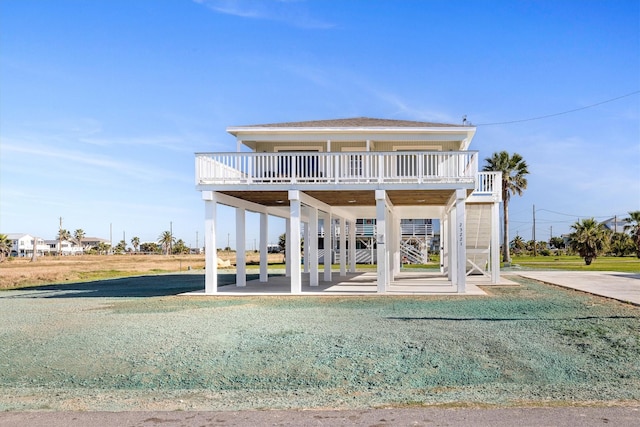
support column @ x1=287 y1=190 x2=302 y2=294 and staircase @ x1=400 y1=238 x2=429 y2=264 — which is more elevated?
support column @ x1=287 y1=190 x2=302 y2=294

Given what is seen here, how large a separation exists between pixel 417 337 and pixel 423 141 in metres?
12.1

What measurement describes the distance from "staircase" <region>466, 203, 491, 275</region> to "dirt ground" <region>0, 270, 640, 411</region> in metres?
8.31

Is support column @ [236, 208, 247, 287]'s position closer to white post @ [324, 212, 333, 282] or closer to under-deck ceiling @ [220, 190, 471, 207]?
under-deck ceiling @ [220, 190, 471, 207]

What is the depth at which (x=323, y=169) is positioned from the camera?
18625 millimetres

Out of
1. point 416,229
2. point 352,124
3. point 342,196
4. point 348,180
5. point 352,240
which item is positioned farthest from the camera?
point 416,229

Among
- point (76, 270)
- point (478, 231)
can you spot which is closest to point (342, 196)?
point (478, 231)

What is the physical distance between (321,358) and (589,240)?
44009 millimetres

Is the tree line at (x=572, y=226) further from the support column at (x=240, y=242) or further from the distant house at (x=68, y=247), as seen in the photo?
the distant house at (x=68, y=247)

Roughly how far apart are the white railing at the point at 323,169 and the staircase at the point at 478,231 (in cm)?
406

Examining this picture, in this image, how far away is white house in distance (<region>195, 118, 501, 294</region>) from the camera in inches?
707

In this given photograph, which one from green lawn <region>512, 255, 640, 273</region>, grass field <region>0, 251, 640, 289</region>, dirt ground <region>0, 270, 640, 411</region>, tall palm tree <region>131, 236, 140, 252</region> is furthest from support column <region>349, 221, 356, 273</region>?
tall palm tree <region>131, 236, 140, 252</region>

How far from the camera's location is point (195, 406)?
20.3ft

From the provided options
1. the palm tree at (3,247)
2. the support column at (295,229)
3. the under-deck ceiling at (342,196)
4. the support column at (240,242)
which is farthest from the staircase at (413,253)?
the palm tree at (3,247)

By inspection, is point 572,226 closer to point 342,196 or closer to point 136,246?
point 342,196
